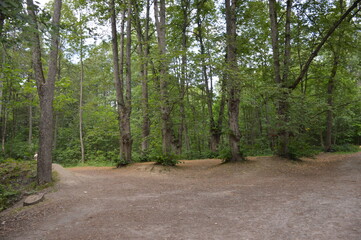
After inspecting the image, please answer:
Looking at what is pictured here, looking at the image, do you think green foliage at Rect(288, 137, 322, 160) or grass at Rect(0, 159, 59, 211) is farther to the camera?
green foliage at Rect(288, 137, 322, 160)

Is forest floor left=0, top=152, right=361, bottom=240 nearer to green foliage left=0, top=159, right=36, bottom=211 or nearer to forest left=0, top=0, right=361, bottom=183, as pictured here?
green foliage left=0, top=159, right=36, bottom=211

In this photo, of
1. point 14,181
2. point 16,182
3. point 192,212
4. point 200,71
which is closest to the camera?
point 192,212

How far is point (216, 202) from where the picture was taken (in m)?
5.33

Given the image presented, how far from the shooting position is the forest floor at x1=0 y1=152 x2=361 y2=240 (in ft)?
11.9

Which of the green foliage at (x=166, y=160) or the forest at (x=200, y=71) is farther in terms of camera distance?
the green foliage at (x=166, y=160)

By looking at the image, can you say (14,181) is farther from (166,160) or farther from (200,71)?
(200,71)

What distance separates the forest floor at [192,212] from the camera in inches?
142

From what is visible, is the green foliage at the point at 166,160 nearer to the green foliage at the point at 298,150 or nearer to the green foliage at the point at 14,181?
the green foliage at the point at 14,181

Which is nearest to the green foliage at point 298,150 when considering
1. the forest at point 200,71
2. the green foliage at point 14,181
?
the forest at point 200,71

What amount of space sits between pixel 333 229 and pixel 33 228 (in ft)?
16.2

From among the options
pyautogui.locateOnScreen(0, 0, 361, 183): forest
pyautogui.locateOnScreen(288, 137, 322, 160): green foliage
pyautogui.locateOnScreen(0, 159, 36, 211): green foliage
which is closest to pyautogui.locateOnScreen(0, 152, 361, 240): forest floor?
pyautogui.locateOnScreen(0, 159, 36, 211): green foliage

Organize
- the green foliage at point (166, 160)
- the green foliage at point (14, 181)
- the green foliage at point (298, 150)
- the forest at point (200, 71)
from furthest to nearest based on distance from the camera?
1. the green foliage at point (298, 150)
2. the green foliage at point (166, 160)
3. the forest at point (200, 71)
4. the green foliage at point (14, 181)

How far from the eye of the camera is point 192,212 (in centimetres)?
465

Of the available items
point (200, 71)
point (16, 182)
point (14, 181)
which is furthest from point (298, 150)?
point (14, 181)
